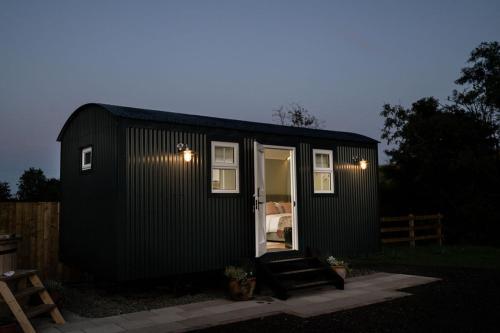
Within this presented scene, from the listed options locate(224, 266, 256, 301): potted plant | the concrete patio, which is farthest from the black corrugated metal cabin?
the concrete patio

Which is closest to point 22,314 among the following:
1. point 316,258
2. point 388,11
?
point 316,258

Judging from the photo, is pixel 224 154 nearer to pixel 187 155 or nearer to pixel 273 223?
pixel 187 155

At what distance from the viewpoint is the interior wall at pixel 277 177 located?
511 inches

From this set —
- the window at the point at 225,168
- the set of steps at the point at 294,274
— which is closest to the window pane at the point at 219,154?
the window at the point at 225,168

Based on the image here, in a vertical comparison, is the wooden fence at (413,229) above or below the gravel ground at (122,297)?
above

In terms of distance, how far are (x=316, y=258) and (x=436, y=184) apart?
1049 centimetres

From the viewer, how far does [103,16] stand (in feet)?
39.2

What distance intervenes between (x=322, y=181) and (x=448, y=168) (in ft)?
27.7

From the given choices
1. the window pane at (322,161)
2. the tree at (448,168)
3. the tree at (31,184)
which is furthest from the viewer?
the tree at (448,168)

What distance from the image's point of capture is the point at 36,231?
28.8ft

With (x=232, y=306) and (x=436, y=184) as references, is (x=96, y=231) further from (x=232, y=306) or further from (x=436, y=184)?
(x=436, y=184)

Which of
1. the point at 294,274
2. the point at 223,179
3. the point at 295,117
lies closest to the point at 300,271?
the point at 294,274

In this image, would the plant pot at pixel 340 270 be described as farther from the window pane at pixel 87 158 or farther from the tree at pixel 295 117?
the tree at pixel 295 117

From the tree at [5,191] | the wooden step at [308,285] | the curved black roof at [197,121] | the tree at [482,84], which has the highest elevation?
the tree at [482,84]
